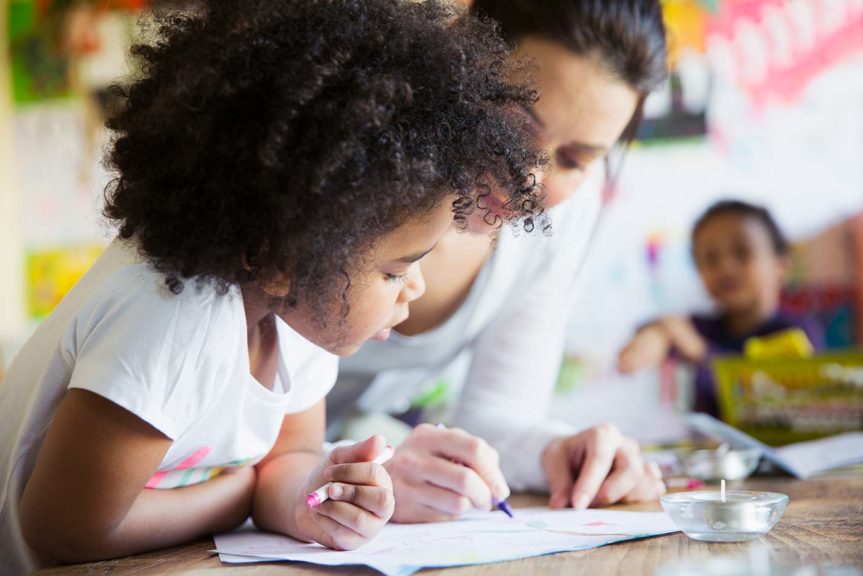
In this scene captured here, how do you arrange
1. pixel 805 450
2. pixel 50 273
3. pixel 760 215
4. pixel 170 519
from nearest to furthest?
1. pixel 170 519
2. pixel 805 450
3. pixel 760 215
4. pixel 50 273

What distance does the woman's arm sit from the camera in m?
0.69

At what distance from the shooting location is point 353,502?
0.73 metres

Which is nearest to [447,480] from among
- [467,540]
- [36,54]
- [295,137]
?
[467,540]

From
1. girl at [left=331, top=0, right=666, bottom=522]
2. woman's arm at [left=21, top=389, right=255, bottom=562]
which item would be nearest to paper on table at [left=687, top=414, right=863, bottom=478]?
girl at [left=331, top=0, right=666, bottom=522]

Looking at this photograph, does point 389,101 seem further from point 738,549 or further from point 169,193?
point 738,549

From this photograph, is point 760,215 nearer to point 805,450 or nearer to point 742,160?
point 742,160

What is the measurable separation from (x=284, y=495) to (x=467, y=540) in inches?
7.6

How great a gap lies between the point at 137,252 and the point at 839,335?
99.1 inches

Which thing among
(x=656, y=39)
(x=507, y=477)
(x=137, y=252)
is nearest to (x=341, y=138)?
(x=137, y=252)

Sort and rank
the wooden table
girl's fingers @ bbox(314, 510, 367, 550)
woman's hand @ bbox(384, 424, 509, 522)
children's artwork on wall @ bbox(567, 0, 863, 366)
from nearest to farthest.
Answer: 1. the wooden table
2. girl's fingers @ bbox(314, 510, 367, 550)
3. woman's hand @ bbox(384, 424, 509, 522)
4. children's artwork on wall @ bbox(567, 0, 863, 366)

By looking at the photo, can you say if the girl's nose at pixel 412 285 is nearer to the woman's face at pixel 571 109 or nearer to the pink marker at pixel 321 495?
the pink marker at pixel 321 495

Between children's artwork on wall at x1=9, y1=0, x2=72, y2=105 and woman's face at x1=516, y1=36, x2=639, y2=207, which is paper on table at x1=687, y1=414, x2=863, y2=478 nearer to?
woman's face at x1=516, y1=36, x2=639, y2=207

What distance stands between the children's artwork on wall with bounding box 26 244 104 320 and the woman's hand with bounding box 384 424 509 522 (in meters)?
2.61

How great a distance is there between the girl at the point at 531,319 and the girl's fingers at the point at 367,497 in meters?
0.14
